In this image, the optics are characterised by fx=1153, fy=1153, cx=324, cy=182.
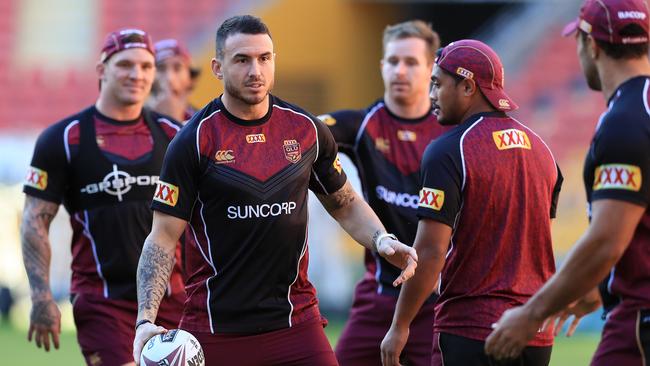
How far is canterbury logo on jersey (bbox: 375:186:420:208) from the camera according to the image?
7.37 meters

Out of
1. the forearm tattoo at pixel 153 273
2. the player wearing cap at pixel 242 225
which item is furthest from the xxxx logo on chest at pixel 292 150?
the forearm tattoo at pixel 153 273

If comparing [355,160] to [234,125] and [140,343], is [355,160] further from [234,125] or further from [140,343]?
[140,343]

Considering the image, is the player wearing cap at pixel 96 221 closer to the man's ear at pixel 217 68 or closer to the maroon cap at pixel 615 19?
the man's ear at pixel 217 68

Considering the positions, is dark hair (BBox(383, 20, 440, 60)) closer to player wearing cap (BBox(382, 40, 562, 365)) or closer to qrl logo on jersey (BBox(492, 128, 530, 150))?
player wearing cap (BBox(382, 40, 562, 365))

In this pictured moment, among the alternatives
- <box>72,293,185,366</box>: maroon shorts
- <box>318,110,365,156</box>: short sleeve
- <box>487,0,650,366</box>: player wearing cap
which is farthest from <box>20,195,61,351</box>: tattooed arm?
<box>487,0,650,366</box>: player wearing cap

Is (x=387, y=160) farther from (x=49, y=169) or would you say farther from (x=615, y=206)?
(x=615, y=206)

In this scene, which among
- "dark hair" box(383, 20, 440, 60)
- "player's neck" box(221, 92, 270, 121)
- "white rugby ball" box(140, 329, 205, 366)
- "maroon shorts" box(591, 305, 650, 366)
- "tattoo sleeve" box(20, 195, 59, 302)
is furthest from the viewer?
"dark hair" box(383, 20, 440, 60)

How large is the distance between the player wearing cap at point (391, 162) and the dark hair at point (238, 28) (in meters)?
1.71

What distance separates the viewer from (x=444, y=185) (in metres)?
5.52

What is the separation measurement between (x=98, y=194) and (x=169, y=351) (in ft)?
7.42

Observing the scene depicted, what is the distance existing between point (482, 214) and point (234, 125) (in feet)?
4.35

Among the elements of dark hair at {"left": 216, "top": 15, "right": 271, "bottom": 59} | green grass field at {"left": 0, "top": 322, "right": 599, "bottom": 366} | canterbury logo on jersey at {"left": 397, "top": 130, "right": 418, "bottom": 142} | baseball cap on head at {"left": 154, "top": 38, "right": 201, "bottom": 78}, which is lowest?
green grass field at {"left": 0, "top": 322, "right": 599, "bottom": 366}

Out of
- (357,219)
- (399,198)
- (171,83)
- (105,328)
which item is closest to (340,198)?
(357,219)

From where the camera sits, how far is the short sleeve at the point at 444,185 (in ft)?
18.1
